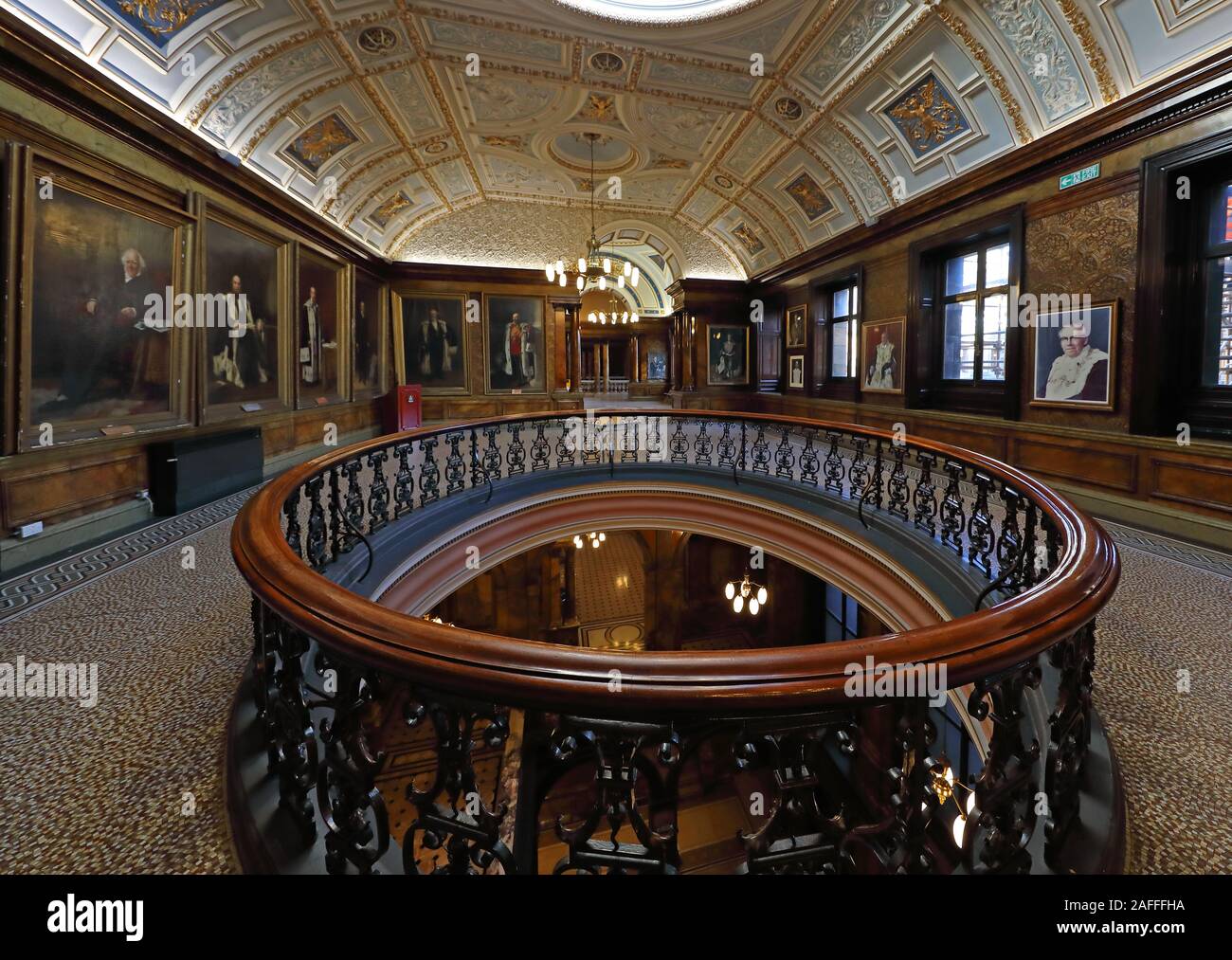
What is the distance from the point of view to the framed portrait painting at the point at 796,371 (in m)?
→ 12.7

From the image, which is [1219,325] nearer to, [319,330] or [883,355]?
[883,355]

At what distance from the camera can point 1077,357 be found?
6.33 m

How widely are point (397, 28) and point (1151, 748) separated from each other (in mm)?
9276

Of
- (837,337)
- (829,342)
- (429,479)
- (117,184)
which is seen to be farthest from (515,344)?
(117,184)

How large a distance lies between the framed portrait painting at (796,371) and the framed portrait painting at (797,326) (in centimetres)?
27

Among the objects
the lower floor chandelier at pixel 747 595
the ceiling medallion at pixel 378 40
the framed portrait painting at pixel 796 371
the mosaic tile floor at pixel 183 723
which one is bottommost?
the lower floor chandelier at pixel 747 595

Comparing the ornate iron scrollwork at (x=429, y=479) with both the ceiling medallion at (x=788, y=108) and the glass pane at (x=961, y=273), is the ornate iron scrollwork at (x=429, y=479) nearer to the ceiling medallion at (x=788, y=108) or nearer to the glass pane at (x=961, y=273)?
the ceiling medallion at (x=788, y=108)

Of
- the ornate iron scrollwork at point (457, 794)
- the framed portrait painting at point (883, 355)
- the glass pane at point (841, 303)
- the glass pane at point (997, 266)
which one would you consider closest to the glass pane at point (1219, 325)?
the glass pane at point (997, 266)

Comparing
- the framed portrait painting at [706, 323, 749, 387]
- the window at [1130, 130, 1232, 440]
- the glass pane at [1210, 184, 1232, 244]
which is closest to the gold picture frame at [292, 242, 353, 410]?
the framed portrait painting at [706, 323, 749, 387]

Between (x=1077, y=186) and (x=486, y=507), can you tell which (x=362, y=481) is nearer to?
(x=486, y=507)

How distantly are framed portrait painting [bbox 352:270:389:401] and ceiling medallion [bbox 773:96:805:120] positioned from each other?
27.4 feet

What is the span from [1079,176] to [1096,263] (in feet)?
3.33

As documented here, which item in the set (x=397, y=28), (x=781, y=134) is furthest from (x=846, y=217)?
(x=397, y=28)

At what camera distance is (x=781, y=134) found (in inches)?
A: 356
